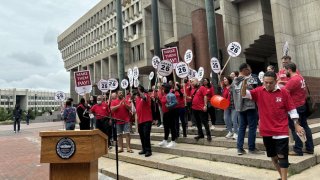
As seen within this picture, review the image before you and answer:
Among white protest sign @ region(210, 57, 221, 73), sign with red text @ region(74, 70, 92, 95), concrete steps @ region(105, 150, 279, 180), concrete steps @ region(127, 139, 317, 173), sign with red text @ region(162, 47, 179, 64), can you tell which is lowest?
Result: concrete steps @ region(105, 150, 279, 180)

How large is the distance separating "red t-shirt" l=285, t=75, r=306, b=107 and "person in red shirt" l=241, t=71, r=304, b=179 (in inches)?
51.1

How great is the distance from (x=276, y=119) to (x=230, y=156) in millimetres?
2301

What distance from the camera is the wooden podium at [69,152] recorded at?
4641 mm

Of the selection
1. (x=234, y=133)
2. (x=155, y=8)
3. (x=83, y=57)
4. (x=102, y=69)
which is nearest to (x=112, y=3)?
(x=102, y=69)

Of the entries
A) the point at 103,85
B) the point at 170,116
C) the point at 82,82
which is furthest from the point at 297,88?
the point at 103,85

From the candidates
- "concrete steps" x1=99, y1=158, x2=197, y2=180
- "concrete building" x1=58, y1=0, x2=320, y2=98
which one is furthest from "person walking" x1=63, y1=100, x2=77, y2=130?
"concrete building" x1=58, y1=0, x2=320, y2=98

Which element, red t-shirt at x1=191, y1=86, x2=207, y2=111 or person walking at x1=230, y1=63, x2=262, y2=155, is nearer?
person walking at x1=230, y1=63, x2=262, y2=155

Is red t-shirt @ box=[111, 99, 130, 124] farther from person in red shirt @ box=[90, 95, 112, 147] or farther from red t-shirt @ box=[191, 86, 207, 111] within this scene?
red t-shirt @ box=[191, 86, 207, 111]

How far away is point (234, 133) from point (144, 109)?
→ 2.60 meters

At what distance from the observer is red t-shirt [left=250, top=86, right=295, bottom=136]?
15.4ft

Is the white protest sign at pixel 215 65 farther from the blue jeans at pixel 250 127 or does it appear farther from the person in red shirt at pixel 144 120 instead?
the blue jeans at pixel 250 127

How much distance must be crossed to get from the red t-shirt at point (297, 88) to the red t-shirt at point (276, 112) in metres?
1.30

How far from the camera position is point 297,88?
5992mm

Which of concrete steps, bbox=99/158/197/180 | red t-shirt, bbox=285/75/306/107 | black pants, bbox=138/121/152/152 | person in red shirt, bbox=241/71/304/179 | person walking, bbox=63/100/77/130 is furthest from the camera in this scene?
person walking, bbox=63/100/77/130
